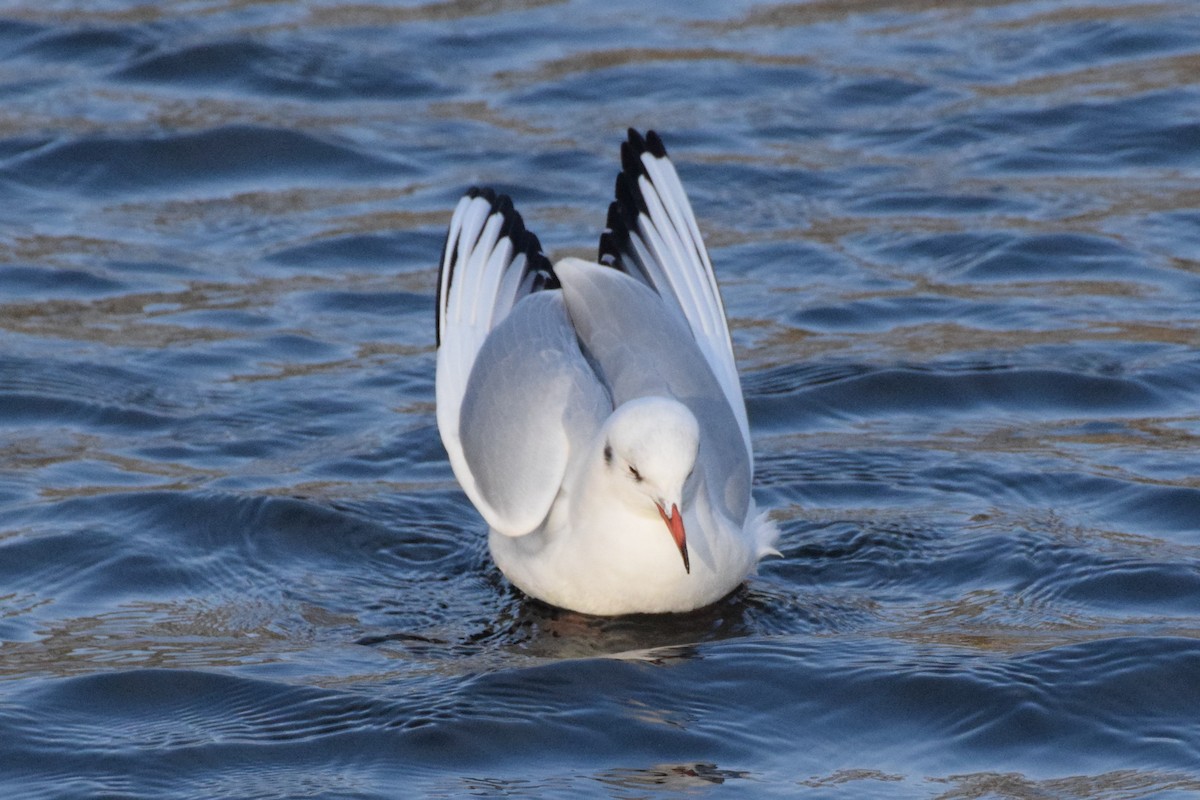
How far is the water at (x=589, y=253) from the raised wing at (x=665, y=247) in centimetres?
69

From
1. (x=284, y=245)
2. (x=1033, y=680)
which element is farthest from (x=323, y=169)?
(x=1033, y=680)

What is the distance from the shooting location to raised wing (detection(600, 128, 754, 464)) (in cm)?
720

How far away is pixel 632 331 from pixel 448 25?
7.34m

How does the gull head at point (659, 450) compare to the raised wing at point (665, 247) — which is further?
the raised wing at point (665, 247)

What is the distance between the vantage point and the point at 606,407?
6.52 meters

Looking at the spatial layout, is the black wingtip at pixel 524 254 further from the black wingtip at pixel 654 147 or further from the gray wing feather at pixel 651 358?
the black wingtip at pixel 654 147

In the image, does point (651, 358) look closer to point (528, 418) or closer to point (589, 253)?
point (528, 418)

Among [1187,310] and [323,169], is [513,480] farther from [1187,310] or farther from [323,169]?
[323,169]

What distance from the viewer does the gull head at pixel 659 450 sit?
5.77m

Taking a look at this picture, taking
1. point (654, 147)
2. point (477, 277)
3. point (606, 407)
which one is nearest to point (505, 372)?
point (606, 407)

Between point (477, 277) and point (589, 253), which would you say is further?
point (589, 253)

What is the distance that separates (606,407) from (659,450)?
0.77m

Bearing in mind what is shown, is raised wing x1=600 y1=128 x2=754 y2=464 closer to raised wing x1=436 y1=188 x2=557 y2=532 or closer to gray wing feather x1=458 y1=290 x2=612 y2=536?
raised wing x1=436 y1=188 x2=557 y2=532

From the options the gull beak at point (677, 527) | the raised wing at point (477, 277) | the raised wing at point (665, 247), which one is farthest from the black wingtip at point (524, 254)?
the gull beak at point (677, 527)
